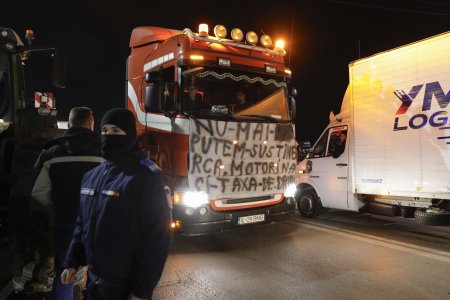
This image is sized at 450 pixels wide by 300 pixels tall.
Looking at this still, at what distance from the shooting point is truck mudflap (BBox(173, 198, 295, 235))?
5.66m

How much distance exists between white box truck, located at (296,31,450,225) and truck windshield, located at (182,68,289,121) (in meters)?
2.30

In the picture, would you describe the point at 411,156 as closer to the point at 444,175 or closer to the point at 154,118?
the point at 444,175

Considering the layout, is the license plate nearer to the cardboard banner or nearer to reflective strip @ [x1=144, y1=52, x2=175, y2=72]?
the cardboard banner

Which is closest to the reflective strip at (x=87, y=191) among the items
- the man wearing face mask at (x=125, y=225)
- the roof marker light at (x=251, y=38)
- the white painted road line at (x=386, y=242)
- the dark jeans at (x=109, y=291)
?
the man wearing face mask at (x=125, y=225)

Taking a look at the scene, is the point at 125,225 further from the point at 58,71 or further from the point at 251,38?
the point at 251,38

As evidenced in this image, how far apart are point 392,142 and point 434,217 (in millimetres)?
1601

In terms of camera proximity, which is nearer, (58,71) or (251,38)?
(58,71)

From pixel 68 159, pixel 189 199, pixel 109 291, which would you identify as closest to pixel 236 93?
pixel 189 199

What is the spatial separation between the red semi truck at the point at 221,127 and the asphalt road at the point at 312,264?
1.94ft

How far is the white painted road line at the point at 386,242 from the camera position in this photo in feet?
20.0

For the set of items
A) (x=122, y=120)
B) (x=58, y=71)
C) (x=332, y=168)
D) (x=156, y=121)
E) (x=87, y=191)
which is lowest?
(x=87, y=191)

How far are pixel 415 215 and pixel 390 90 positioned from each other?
2.51 meters

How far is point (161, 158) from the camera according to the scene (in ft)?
20.8

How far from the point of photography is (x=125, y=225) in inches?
89.2
